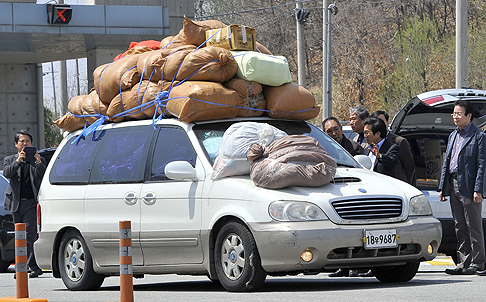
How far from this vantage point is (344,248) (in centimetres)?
808

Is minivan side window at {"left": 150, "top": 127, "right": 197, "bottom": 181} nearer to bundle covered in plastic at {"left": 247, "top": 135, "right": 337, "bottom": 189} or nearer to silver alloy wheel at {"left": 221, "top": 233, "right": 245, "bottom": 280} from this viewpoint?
bundle covered in plastic at {"left": 247, "top": 135, "right": 337, "bottom": 189}

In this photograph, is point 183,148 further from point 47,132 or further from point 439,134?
point 47,132

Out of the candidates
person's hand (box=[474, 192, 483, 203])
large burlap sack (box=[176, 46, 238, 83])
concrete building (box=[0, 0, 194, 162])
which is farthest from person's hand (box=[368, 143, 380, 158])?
concrete building (box=[0, 0, 194, 162])

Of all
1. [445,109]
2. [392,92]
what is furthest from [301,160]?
[392,92]

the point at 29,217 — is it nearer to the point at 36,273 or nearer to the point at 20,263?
the point at 36,273

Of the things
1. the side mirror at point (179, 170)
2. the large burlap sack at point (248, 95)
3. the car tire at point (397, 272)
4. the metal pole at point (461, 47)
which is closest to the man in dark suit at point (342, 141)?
the large burlap sack at point (248, 95)

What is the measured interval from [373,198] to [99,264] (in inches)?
120

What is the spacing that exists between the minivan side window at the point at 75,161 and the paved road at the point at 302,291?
1.20 metres

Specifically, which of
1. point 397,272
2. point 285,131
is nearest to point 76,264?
point 285,131

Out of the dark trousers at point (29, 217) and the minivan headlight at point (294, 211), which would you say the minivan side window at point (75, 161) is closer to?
the dark trousers at point (29, 217)

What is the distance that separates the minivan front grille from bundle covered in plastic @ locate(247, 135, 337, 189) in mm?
315

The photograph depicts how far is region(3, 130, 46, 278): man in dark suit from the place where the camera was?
12.6 m

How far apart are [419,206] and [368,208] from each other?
607 millimetres

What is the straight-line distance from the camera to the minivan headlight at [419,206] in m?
8.45
